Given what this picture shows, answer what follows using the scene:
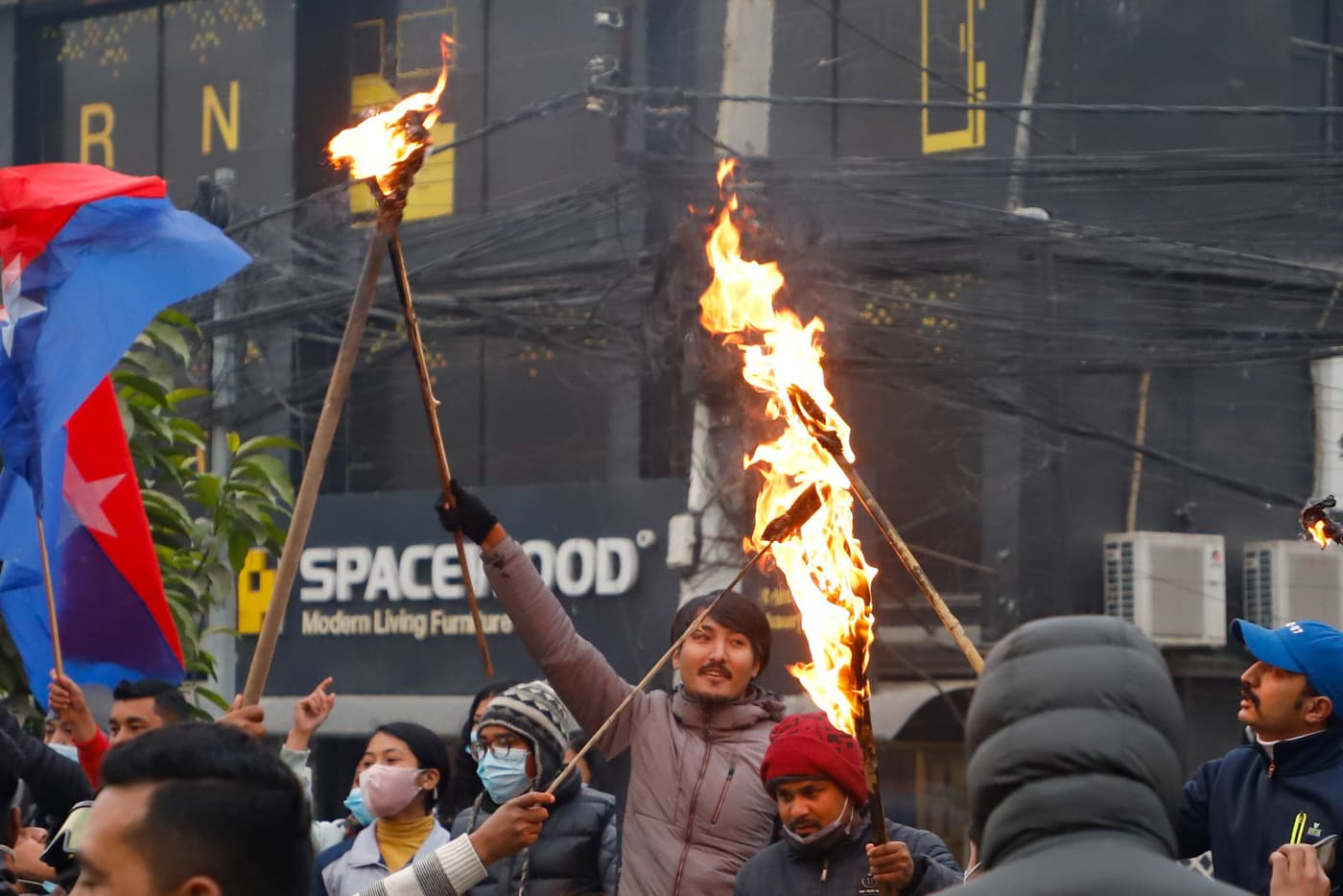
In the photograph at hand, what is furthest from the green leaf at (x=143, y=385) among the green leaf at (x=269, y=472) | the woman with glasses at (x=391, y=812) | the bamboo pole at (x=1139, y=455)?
the bamboo pole at (x=1139, y=455)

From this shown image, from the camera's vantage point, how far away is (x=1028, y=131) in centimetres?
1188

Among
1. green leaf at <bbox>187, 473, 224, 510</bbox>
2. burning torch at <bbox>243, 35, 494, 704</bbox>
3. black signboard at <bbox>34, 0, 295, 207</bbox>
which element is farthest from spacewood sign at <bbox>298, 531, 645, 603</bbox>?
burning torch at <bbox>243, 35, 494, 704</bbox>

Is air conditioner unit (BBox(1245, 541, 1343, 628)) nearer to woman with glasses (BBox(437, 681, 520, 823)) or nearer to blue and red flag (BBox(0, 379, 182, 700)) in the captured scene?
woman with glasses (BBox(437, 681, 520, 823))

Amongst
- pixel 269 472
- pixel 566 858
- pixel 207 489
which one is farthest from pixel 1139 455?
pixel 566 858

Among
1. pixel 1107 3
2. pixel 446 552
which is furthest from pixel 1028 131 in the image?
pixel 446 552

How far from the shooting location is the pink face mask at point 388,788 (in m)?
5.83

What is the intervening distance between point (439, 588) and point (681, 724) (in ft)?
28.1

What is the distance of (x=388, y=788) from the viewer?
5.84 metres

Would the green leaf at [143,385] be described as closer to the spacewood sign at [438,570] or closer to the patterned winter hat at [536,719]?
the patterned winter hat at [536,719]

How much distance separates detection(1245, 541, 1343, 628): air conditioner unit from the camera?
38.1 feet

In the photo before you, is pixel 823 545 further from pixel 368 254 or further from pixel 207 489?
pixel 207 489

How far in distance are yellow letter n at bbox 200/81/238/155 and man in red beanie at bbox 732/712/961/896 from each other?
1112 centimetres

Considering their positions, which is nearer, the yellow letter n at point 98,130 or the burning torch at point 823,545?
the burning torch at point 823,545

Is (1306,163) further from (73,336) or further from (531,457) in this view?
(73,336)
